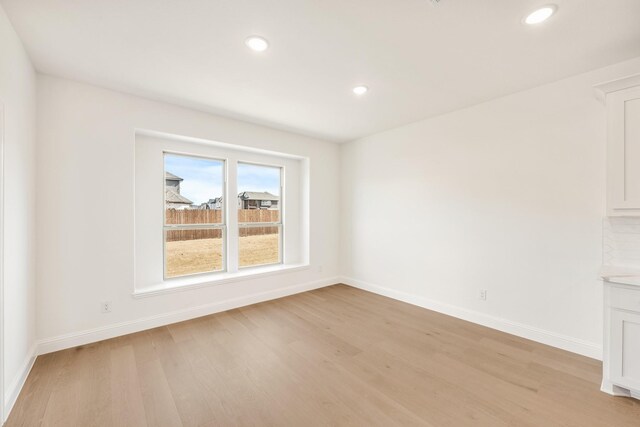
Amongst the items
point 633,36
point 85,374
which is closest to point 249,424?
point 85,374

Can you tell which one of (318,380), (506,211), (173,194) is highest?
(173,194)

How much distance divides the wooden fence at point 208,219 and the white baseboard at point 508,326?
226cm

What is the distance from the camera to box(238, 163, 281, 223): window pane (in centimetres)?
420

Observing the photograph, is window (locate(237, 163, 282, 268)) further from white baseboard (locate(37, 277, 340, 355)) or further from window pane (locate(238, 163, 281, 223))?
white baseboard (locate(37, 277, 340, 355))

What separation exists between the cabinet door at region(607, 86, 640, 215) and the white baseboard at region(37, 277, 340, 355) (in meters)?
3.90

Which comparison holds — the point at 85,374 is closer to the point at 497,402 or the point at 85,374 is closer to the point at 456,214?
the point at 497,402

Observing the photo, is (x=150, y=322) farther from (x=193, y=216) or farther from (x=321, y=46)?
(x=321, y=46)

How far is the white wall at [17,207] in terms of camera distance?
1812mm

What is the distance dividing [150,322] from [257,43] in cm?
318

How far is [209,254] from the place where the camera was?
12.7ft

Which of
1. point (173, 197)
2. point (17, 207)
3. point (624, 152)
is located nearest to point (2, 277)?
point (17, 207)

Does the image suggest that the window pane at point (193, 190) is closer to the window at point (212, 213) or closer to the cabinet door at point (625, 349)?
the window at point (212, 213)

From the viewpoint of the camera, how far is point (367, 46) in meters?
2.10

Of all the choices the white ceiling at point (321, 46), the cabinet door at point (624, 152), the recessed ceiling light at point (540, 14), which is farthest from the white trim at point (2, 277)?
the cabinet door at point (624, 152)
